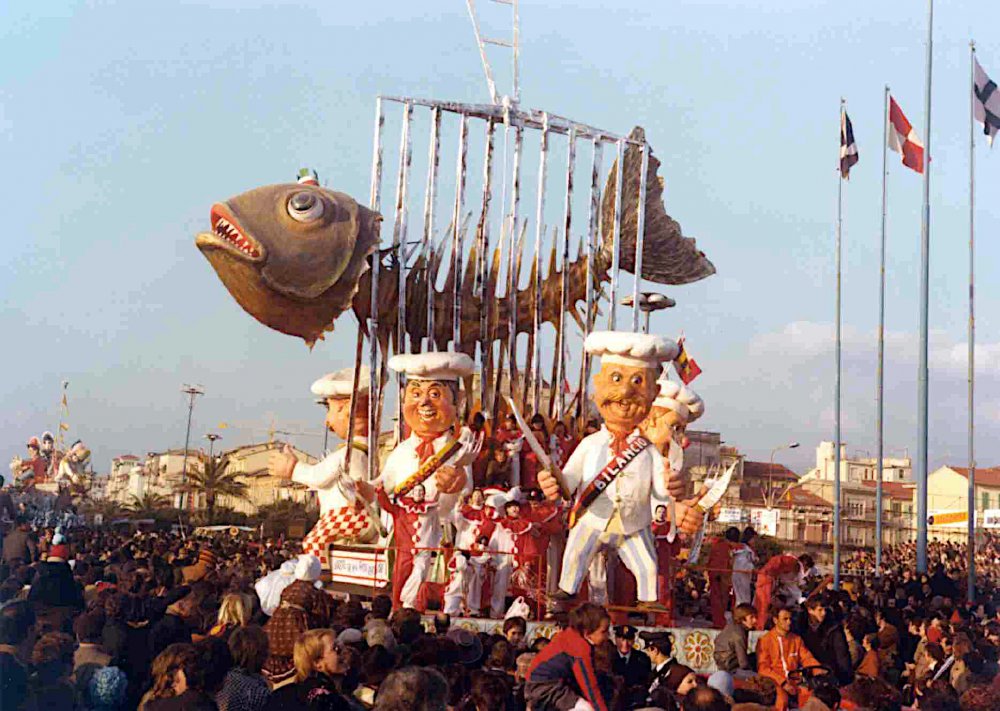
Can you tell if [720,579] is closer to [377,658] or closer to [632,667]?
[632,667]

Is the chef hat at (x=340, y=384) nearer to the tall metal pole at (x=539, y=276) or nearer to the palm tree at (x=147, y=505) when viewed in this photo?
the tall metal pole at (x=539, y=276)

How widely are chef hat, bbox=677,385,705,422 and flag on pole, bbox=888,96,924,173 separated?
8.90 meters

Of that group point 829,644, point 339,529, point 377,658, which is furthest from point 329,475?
point 377,658

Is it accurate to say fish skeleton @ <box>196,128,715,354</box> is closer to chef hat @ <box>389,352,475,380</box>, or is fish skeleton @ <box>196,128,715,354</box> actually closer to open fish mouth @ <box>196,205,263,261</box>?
open fish mouth @ <box>196,205,263,261</box>

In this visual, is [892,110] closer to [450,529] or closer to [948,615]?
[948,615]

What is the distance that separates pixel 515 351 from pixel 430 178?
207cm

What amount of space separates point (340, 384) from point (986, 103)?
12.9 meters

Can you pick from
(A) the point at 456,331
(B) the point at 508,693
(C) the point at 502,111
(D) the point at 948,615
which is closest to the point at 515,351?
(A) the point at 456,331

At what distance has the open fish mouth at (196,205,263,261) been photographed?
1199 cm

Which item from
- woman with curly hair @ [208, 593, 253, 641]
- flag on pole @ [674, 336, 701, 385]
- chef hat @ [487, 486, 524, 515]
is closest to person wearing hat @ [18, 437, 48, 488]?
flag on pole @ [674, 336, 701, 385]

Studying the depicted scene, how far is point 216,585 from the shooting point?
29.4 feet

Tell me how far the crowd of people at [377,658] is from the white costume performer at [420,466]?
1527mm

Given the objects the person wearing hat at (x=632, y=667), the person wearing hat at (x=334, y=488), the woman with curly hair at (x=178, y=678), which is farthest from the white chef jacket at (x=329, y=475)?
the woman with curly hair at (x=178, y=678)

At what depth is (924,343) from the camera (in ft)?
63.4
